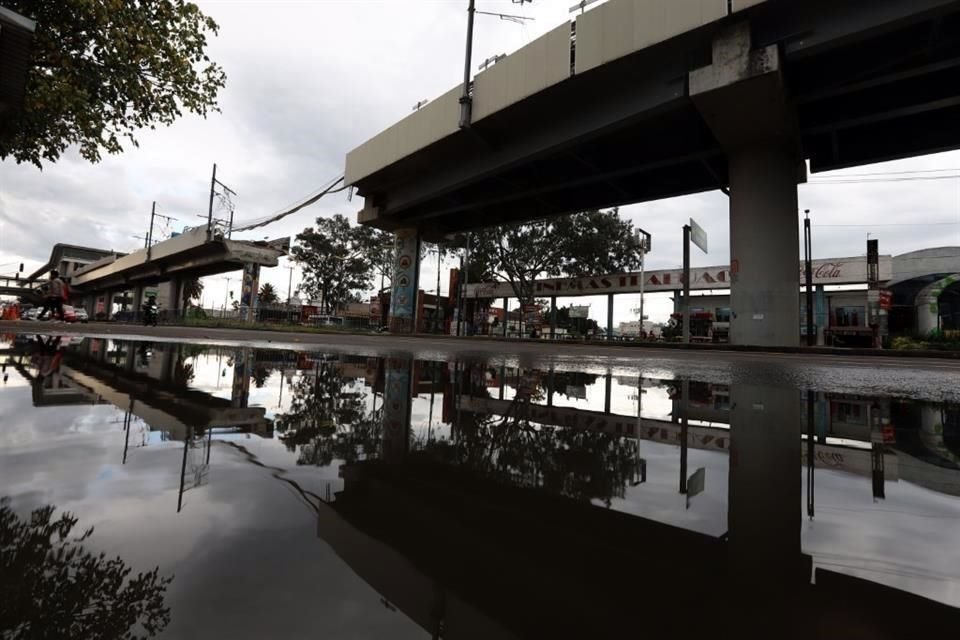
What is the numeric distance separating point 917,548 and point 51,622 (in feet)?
6.34

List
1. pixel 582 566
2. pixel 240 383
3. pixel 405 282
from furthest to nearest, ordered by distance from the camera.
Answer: pixel 405 282, pixel 240 383, pixel 582 566

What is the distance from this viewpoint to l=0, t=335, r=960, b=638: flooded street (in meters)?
0.91

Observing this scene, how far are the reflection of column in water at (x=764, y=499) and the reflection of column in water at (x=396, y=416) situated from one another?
4.13ft

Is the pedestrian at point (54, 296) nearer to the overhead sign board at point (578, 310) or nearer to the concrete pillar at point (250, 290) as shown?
the concrete pillar at point (250, 290)

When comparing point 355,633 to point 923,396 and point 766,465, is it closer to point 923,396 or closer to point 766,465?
point 766,465

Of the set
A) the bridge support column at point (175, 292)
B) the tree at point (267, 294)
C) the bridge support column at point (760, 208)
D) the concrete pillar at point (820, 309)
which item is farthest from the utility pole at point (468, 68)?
the tree at point (267, 294)

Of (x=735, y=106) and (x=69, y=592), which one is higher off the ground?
(x=735, y=106)

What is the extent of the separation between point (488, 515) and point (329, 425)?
1454 millimetres

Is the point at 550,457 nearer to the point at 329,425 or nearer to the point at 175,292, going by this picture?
the point at 329,425

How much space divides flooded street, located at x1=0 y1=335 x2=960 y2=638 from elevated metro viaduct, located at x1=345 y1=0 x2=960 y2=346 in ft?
34.4

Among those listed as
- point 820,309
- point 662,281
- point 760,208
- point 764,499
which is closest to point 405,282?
point 662,281

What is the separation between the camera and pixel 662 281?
29.4 m

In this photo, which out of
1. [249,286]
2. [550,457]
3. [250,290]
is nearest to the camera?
[550,457]

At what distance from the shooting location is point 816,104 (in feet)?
43.1
